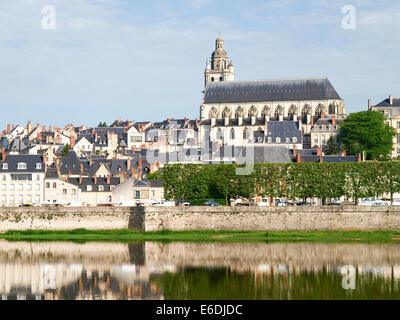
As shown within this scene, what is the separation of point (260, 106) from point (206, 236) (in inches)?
2933

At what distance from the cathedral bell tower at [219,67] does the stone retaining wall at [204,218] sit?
3826 inches

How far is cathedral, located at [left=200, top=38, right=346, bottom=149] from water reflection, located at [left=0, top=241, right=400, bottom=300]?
58.4m

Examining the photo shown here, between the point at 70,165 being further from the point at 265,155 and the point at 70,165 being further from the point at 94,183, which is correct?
the point at 265,155

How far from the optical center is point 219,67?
150125 millimetres

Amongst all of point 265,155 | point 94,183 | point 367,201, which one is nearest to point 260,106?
point 265,155

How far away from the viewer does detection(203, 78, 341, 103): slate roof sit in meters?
120

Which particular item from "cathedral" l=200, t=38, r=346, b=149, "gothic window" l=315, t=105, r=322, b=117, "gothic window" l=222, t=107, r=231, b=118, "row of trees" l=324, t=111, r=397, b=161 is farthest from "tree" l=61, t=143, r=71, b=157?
"gothic window" l=315, t=105, r=322, b=117

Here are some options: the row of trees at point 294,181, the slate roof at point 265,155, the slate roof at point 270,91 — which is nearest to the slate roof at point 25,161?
the row of trees at point 294,181

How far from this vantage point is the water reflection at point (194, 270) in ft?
110

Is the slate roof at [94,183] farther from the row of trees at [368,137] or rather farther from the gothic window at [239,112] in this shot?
the gothic window at [239,112]

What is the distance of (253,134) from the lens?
10650cm

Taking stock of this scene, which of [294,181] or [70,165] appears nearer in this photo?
[294,181]

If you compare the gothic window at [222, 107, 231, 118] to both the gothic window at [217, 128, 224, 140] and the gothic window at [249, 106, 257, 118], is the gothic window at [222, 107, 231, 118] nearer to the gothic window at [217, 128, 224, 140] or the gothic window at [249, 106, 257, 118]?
the gothic window at [249, 106, 257, 118]
